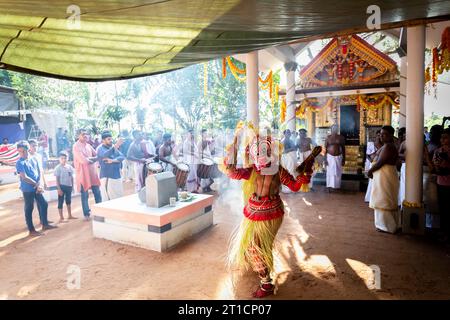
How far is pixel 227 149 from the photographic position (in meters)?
3.81

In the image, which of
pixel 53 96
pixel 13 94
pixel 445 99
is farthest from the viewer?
pixel 53 96

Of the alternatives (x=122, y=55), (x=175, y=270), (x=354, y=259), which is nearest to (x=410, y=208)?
(x=354, y=259)

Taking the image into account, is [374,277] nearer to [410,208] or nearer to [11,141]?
[410,208]

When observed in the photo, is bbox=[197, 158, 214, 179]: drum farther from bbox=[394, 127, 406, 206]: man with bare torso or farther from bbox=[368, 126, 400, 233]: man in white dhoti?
bbox=[394, 127, 406, 206]: man with bare torso

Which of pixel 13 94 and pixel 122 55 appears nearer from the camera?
pixel 122 55

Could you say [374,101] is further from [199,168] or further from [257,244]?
[257,244]

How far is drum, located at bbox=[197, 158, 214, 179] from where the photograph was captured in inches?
375

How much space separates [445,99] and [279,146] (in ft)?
65.2

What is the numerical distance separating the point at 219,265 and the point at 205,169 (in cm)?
534

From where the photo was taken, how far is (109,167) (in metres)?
6.89

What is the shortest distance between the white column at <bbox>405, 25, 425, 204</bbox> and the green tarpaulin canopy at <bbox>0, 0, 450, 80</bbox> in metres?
2.99

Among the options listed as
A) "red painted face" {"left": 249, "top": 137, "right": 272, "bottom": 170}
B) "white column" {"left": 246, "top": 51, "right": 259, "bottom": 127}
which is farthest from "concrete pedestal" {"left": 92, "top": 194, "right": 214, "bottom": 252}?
"white column" {"left": 246, "top": 51, "right": 259, "bottom": 127}

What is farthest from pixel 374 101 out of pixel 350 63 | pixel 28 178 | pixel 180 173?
pixel 28 178

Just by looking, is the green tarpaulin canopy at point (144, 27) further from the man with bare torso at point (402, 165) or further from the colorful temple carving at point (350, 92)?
the colorful temple carving at point (350, 92)
